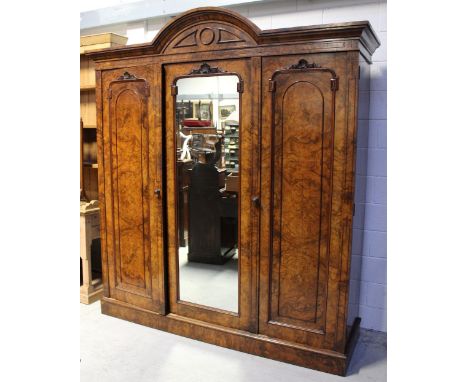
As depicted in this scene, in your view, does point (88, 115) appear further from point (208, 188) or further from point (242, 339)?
point (242, 339)

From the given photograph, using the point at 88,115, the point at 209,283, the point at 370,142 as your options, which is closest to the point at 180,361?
the point at 209,283

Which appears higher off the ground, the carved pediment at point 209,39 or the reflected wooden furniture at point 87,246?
the carved pediment at point 209,39

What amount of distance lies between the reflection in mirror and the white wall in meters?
0.86

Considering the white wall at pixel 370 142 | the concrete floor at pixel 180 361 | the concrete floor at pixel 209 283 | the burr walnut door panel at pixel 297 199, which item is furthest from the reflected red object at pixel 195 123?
the concrete floor at pixel 180 361

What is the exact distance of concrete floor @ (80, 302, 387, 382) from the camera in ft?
8.20

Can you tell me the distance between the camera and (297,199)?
2488 millimetres

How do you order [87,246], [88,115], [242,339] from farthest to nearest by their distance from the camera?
[88,115] → [87,246] → [242,339]

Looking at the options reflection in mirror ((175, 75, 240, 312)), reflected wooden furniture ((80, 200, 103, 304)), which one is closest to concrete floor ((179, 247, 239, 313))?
reflection in mirror ((175, 75, 240, 312))

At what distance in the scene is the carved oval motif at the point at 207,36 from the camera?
2.60 meters

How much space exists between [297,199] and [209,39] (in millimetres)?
1163

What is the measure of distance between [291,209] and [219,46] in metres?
1.12

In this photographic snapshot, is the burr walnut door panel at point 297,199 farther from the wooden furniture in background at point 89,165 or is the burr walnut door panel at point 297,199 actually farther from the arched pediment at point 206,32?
the wooden furniture in background at point 89,165

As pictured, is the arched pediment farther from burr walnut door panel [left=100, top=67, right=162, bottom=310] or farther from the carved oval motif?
burr walnut door panel [left=100, top=67, right=162, bottom=310]
